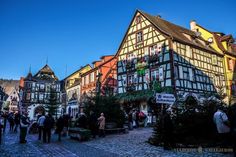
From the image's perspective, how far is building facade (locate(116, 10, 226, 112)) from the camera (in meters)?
22.3

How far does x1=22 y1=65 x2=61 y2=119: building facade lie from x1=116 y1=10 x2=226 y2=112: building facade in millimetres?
30595

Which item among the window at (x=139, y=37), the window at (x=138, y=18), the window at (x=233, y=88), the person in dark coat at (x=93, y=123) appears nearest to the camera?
the person in dark coat at (x=93, y=123)

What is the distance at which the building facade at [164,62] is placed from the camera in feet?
73.1

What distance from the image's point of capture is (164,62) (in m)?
22.7

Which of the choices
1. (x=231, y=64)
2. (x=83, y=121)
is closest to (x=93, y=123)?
(x=83, y=121)

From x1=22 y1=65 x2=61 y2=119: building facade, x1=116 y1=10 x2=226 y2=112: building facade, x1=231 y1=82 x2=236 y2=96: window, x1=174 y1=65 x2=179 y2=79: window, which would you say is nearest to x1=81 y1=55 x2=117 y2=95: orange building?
x1=116 y1=10 x2=226 y2=112: building facade

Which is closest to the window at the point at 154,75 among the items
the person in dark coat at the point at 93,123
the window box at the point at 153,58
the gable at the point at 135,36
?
the window box at the point at 153,58

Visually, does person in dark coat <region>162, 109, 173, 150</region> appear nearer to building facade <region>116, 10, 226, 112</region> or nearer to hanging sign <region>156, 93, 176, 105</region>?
hanging sign <region>156, 93, 176, 105</region>

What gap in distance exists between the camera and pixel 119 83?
28.3 metres

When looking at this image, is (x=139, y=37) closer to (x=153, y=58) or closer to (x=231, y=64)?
(x=153, y=58)

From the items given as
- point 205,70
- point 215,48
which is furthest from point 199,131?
point 215,48

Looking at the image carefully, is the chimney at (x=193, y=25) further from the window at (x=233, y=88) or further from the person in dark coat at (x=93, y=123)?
the person in dark coat at (x=93, y=123)

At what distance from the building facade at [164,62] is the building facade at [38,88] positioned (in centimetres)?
3060

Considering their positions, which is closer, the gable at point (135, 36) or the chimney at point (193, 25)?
the gable at point (135, 36)
